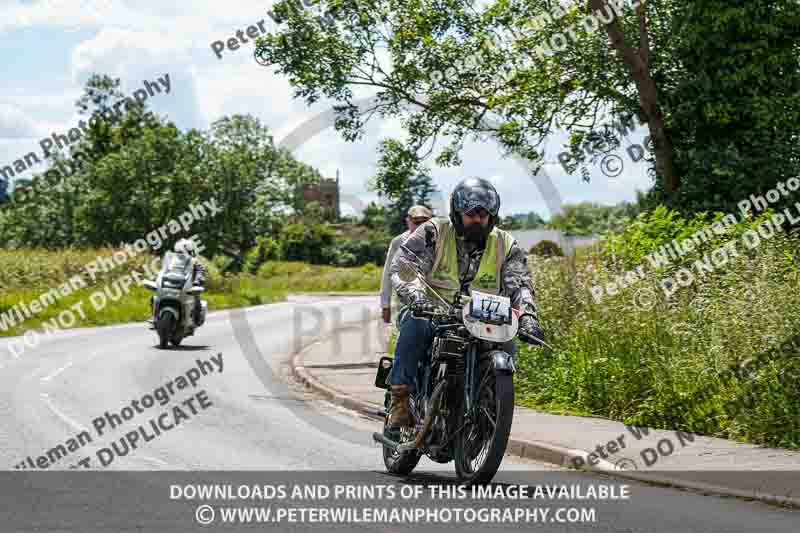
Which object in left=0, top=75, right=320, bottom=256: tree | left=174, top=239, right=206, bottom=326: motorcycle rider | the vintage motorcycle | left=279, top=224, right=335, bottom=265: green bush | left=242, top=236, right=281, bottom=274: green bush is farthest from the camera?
left=279, top=224, right=335, bottom=265: green bush

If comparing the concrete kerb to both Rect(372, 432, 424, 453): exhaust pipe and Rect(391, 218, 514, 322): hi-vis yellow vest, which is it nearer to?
Rect(372, 432, 424, 453): exhaust pipe

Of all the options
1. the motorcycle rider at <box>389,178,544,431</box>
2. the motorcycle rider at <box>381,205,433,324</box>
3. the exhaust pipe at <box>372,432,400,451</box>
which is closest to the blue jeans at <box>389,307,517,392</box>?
the motorcycle rider at <box>389,178,544,431</box>

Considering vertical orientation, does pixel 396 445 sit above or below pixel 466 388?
below

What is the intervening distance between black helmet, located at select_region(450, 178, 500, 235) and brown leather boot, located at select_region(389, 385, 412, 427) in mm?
1254

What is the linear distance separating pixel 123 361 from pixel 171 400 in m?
5.57

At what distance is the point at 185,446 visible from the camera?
394 inches

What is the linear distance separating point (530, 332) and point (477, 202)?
0.99m

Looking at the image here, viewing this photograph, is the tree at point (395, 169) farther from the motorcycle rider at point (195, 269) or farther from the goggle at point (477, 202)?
the goggle at point (477, 202)

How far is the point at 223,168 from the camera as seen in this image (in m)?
71.8

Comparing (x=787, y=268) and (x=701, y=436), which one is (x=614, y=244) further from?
(x=701, y=436)

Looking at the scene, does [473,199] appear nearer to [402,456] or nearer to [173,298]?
[402,456]

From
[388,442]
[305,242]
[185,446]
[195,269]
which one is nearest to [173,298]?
[195,269]

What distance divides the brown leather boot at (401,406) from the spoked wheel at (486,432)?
0.54 m

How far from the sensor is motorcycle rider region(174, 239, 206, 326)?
21781mm
